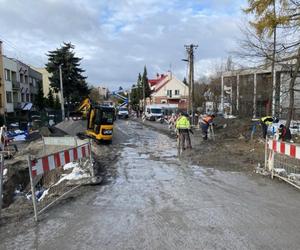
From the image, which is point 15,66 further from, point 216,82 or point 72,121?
point 72,121

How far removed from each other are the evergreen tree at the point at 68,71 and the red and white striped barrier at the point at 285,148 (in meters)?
54.9

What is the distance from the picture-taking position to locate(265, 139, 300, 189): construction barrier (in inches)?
379

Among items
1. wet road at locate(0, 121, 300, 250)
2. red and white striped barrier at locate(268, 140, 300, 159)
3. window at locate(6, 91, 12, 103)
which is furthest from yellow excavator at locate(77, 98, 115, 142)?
window at locate(6, 91, 12, 103)

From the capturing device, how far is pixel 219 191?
9.24 metres

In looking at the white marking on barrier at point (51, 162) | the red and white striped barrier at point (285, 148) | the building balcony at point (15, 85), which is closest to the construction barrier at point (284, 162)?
the red and white striped barrier at point (285, 148)

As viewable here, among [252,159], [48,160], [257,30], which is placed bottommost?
[252,159]

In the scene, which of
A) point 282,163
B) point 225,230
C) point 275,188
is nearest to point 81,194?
point 225,230

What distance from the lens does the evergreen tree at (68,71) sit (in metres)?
63.1

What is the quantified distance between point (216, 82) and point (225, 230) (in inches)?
2420

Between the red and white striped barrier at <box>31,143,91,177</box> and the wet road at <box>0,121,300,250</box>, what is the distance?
81cm

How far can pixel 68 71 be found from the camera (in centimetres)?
6288

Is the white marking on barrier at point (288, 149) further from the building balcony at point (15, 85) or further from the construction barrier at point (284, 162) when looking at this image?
the building balcony at point (15, 85)

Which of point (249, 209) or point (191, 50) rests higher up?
point (191, 50)

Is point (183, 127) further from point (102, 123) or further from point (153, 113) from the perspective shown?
point (153, 113)
